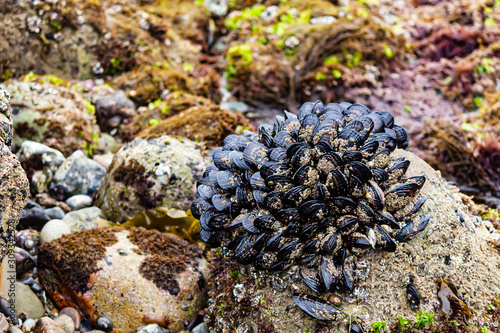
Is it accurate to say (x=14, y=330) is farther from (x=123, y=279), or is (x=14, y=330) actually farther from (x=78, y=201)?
(x=78, y=201)

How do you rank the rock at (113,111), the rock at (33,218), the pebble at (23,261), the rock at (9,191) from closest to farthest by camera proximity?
the rock at (9,191), the pebble at (23,261), the rock at (33,218), the rock at (113,111)

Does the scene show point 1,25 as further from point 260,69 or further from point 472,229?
point 472,229

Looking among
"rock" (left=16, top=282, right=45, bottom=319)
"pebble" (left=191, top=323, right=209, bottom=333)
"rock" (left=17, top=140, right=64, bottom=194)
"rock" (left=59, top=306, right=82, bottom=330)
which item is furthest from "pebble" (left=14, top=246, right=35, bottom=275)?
"pebble" (left=191, top=323, right=209, bottom=333)

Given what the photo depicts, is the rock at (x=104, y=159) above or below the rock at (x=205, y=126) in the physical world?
below

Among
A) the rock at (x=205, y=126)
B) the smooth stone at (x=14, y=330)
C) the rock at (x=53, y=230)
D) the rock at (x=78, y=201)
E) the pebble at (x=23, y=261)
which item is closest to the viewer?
the smooth stone at (x=14, y=330)

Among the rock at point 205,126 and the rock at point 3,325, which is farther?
the rock at point 205,126

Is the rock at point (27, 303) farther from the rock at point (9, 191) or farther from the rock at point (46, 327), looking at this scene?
the rock at point (9, 191)

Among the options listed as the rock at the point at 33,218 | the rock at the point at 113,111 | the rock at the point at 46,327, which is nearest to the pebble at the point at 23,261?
the rock at the point at 33,218

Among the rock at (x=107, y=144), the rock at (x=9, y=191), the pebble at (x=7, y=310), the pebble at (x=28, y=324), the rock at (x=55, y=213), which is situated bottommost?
the rock at (x=107, y=144)
